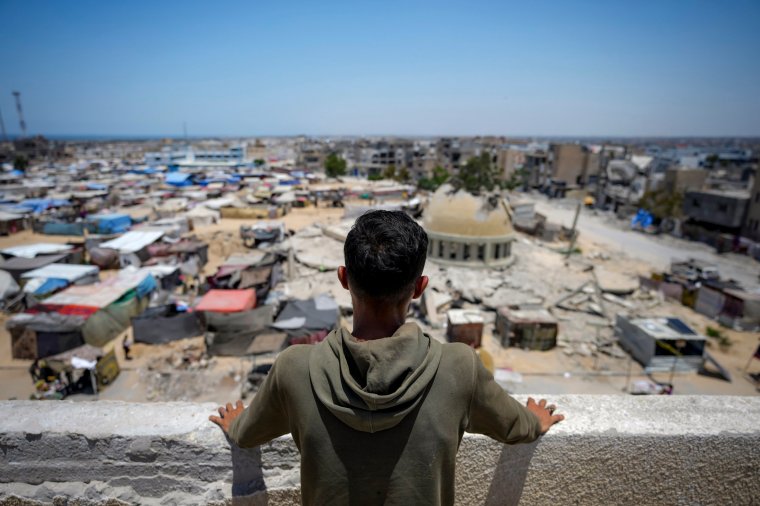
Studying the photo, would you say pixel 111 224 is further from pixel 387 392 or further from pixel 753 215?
pixel 753 215

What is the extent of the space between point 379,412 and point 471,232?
22.1 m

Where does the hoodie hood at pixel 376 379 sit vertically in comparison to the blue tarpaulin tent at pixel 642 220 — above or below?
above

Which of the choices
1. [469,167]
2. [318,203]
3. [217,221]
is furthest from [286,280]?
[318,203]

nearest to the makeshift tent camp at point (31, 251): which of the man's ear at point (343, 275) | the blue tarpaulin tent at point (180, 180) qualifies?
the man's ear at point (343, 275)

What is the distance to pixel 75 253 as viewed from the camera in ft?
71.3

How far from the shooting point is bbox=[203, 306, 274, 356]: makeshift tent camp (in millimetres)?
12992

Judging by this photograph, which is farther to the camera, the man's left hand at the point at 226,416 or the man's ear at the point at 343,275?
the man's left hand at the point at 226,416

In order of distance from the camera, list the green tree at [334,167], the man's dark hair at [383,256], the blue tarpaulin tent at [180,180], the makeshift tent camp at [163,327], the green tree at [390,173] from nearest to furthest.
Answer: the man's dark hair at [383,256], the makeshift tent camp at [163,327], the blue tarpaulin tent at [180,180], the green tree at [390,173], the green tree at [334,167]

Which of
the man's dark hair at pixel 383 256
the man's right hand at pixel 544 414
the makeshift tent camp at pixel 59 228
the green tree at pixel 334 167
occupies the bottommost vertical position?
the makeshift tent camp at pixel 59 228

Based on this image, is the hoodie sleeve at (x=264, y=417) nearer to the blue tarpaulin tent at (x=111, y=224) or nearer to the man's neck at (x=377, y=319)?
the man's neck at (x=377, y=319)

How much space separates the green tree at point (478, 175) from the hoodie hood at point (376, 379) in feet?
77.7

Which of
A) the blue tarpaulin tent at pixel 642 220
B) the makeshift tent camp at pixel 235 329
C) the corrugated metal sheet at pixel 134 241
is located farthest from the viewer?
the blue tarpaulin tent at pixel 642 220

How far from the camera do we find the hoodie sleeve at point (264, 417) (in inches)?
55.3

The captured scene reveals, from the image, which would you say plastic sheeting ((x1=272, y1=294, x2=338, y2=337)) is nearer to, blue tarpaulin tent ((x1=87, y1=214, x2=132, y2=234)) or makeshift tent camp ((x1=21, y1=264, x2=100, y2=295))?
makeshift tent camp ((x1=21, y1=264, x2=100, y2=295))
